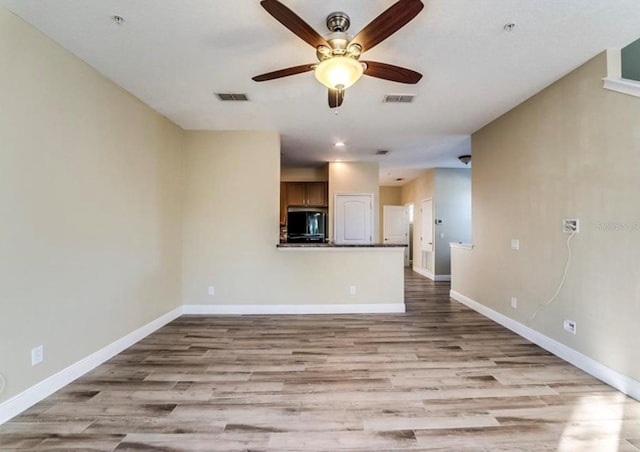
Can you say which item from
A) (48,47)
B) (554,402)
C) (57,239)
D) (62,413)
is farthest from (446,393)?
(48,47)

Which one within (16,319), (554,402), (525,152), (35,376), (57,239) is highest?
(525,152)

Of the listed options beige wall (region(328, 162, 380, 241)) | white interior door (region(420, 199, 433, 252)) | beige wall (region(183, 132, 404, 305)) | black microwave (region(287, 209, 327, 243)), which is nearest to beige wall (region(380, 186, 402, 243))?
white interior door (region(420, 199, 433, 252))

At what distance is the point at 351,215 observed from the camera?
664 cm

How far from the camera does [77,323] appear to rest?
2.55m

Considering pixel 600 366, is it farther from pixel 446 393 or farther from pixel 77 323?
pixel 77 323

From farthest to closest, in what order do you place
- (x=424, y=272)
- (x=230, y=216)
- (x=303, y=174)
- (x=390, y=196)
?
(x=390, y=196) → (x=424, y=272) → (x=303, y=174) → (x=230, y=216)

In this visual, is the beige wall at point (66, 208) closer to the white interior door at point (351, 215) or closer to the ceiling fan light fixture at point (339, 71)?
the ceiling fan light fixture at point (339, 71)

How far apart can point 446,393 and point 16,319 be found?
3.14 metres

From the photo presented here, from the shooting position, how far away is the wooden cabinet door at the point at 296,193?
6.76 meters

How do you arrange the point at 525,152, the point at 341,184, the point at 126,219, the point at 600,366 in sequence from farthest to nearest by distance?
the point at 341,184 → the point at 525,152 → the point at 126,219 → the point at 600,366

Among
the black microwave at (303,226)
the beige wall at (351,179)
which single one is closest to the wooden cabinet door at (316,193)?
the beige wall at (351,179)

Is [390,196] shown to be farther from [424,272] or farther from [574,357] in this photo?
[574,357]

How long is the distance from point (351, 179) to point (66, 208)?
16.7 feet

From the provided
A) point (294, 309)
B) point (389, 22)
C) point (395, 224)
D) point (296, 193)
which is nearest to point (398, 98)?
point (389, 22)
